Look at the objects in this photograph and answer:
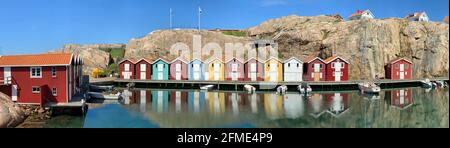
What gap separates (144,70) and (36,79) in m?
23.2

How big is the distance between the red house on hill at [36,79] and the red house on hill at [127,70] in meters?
23.1

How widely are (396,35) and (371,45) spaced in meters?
7.34

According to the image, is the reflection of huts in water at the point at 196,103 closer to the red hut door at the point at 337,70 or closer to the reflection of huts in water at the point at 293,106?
the reflection of huts in water at the point at 293,106

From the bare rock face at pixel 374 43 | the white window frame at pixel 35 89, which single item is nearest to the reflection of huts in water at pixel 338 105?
the white window frame at pixel 35 89

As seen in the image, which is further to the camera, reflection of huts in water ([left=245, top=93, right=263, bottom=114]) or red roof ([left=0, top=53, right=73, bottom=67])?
reflection of huts in water ([left=245, top=93, right=263, bottom=114])

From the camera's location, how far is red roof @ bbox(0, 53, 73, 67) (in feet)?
78.0

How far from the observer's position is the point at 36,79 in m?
23.7

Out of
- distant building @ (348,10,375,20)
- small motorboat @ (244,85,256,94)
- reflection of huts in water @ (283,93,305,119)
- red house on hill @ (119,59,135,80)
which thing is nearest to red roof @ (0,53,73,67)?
reflection of huts in water @ (283,93,305,119)

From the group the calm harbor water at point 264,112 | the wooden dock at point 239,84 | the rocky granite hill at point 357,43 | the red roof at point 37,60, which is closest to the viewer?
the calm harbor water at point 264,112

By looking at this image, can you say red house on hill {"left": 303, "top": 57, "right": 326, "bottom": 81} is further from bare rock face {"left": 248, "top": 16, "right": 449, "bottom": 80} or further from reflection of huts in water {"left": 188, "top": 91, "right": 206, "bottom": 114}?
reflection of huts in water {"left": 188, "top": 91, "right": 206, "bottom": 114}

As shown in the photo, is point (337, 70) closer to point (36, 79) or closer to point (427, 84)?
point (427, 84)

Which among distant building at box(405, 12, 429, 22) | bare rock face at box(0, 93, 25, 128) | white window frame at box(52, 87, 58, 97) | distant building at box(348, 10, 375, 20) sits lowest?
bare rock face at box(0, 93, 25, 128)

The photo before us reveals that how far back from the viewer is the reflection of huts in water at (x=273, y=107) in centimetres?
2308

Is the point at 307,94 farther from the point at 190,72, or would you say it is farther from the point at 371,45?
the point at 371,45
